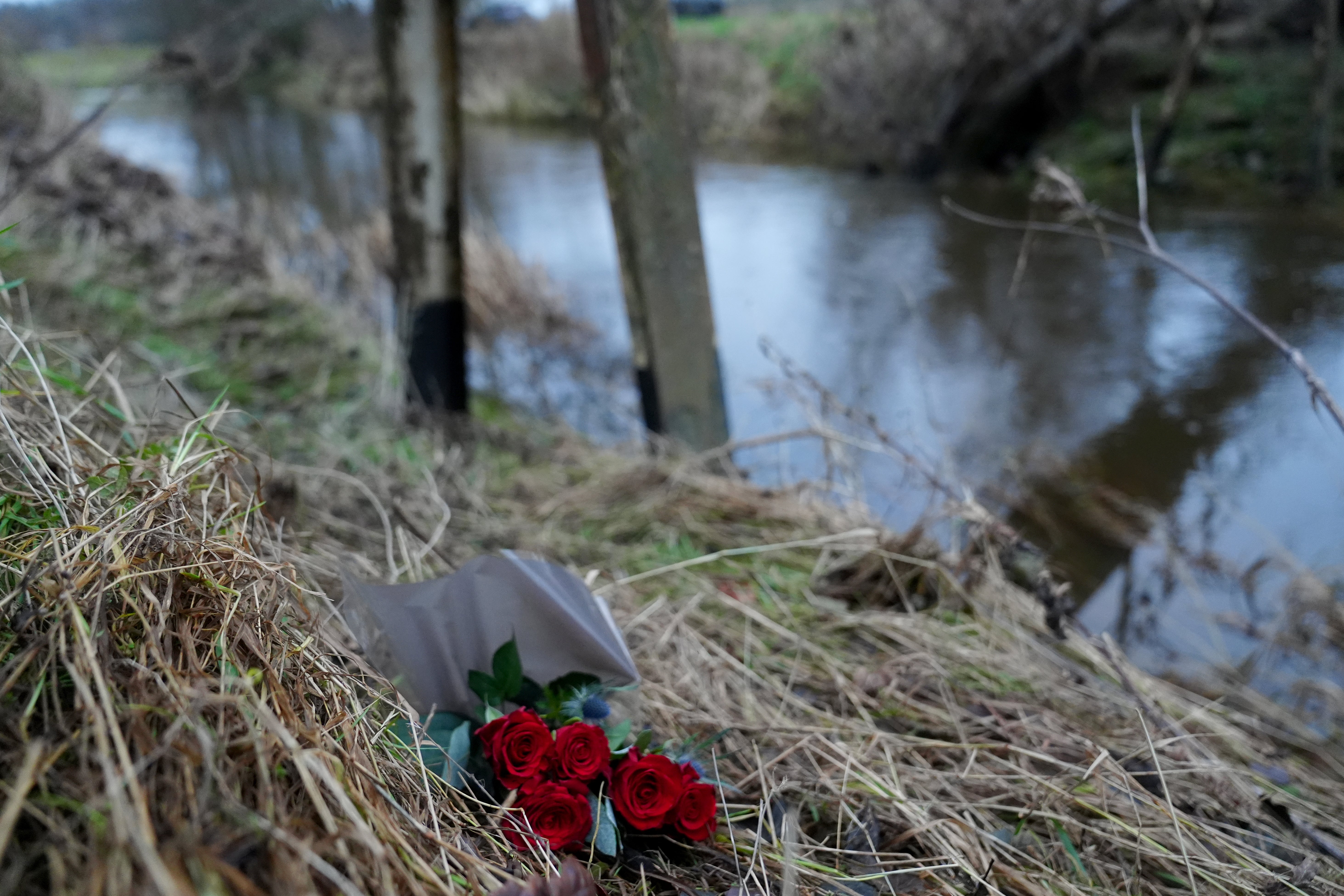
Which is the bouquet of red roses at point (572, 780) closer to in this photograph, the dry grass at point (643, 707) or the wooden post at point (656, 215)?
the dry grass at point (643, 707)

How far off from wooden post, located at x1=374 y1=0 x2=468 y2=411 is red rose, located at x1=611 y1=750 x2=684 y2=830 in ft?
9.81

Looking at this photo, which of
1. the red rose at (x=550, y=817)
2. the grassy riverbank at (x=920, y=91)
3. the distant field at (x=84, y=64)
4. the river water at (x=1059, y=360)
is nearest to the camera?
the red rose at (x=550, y=817)

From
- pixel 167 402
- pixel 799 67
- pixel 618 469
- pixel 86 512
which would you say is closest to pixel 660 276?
pixel 618 469

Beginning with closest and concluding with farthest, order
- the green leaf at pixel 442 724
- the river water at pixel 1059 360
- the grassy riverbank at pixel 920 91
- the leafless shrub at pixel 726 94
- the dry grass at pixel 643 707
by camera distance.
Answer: the dry grass at pixel 643 707 → the green leaf at pixel 442 724 → the river water at pixel 1059 360 → the grassy riverbank at pixel 920 91 → the leafless shrub at pixel 726 94

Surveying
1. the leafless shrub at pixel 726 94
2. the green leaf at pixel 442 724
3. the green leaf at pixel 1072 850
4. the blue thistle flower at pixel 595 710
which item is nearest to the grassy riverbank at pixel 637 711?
the green leaf at pixel 1072 850

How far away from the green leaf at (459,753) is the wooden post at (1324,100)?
29.8 feet

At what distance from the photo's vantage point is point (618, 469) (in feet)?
11.0

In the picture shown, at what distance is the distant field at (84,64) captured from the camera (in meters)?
6.58

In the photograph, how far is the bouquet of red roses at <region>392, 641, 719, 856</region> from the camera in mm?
1146

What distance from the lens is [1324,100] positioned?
7.41m

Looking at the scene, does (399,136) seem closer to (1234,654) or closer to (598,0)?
(598,0)

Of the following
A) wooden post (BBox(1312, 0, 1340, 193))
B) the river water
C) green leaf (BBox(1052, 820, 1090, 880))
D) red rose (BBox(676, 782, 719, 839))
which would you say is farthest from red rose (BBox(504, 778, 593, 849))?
wooden post (BBox(1312, 0, 1340, 193))

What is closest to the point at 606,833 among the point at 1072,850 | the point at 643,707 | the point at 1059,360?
the point at 643,707

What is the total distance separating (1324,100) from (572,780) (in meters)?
9.38
